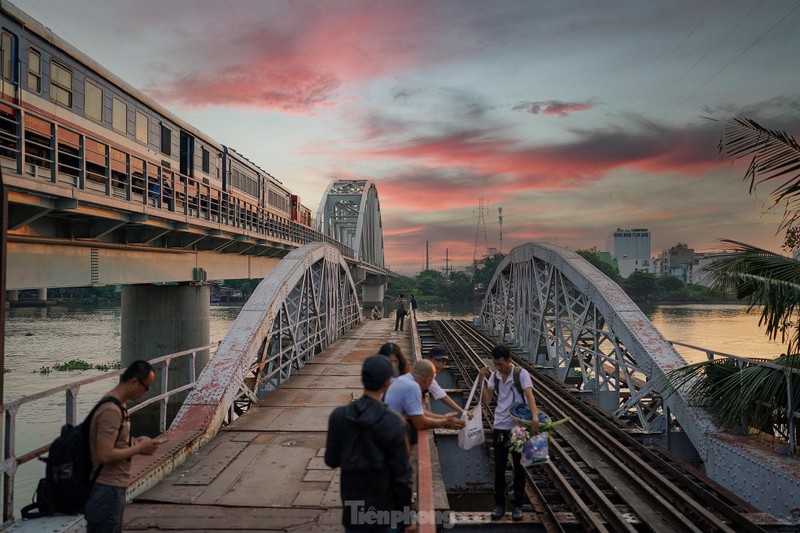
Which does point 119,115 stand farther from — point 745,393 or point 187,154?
point 745,393

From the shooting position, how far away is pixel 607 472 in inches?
341

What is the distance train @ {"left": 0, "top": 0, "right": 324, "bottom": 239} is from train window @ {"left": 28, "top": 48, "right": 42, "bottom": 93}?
0.8 inches

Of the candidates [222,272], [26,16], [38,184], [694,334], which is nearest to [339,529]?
[38,184]

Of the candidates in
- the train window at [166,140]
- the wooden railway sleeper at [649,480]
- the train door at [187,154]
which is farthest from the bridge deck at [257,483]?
the train door at [187,154]

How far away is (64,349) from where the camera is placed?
33969 mm

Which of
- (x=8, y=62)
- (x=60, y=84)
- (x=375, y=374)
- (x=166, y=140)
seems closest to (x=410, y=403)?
(x=375, y=374)

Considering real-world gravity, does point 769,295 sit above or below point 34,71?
below

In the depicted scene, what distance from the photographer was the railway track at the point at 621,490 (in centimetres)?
653

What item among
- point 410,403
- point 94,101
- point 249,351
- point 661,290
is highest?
point 94,101

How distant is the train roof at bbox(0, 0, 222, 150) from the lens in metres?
11.1

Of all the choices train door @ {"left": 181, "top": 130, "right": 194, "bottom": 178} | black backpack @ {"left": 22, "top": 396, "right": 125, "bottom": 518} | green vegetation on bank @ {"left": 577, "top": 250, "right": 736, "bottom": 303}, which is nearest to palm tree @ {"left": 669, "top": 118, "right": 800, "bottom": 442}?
black backpack @ {"left": 22, "top": 396, "right": 125, "bottom": 518}

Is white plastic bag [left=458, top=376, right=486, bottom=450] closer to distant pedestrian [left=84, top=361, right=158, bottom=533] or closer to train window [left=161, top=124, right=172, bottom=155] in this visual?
distant pedestrian [left=84, top=361, right=158, bottom=533]

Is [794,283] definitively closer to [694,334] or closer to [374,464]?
[374,464]

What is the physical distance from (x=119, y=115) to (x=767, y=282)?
1538cm
